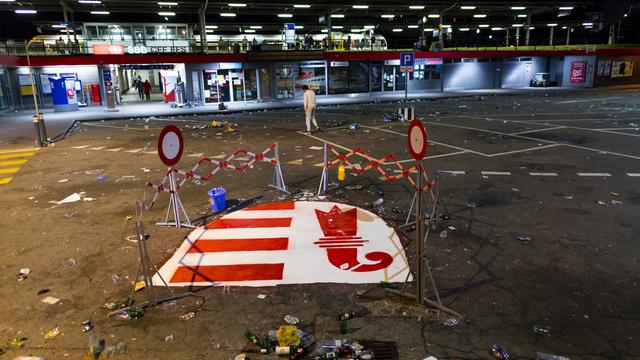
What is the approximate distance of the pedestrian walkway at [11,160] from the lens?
12.8m

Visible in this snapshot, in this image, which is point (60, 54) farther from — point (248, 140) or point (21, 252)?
point (21, 252)

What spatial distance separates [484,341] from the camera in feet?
15.7

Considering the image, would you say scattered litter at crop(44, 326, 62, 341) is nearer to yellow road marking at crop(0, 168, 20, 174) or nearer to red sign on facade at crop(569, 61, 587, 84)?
yellow road marking at crop(0, 168, 20, 174)

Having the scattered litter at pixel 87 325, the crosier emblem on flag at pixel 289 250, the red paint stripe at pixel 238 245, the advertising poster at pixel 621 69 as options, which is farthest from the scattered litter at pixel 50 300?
the advertising poster at pixel 621 69

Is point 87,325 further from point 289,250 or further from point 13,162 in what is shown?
point 13,162

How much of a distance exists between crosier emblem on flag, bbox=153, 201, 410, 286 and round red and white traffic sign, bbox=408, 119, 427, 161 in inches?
65.0

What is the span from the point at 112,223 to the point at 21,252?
1642 mm

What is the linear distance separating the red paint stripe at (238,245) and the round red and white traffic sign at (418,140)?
2813 mm

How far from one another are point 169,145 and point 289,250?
294 cm

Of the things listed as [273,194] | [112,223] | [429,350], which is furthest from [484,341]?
[112,223]

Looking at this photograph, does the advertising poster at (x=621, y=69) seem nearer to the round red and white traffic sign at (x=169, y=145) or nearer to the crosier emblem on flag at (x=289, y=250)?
the crosier emblem on flag at (x=289, y=250)

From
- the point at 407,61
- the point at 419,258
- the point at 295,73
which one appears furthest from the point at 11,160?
the point at 295,73

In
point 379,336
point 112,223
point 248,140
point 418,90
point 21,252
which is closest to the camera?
point 379,336

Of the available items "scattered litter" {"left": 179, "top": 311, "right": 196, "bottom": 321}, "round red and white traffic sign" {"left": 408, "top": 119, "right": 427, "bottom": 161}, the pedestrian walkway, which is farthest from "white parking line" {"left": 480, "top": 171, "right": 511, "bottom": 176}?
the pedestrian walkway
